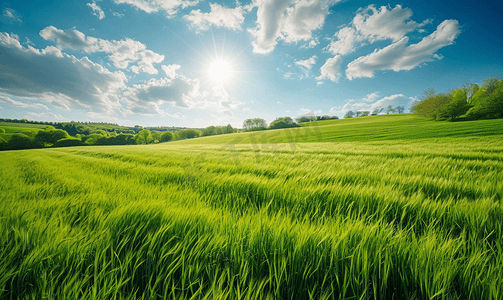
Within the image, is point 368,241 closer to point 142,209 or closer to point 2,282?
point 142,209

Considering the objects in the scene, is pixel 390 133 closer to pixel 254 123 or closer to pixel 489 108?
pixel 489 108

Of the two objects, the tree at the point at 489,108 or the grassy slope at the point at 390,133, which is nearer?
the grassy slope at the point at 390,133

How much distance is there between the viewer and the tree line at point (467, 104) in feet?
118

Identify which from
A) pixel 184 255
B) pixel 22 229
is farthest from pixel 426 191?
pixel 22 229

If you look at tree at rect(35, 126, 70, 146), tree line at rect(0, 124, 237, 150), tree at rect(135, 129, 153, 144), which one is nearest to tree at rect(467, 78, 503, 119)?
tree line at rect(0, 124, 237, 150)

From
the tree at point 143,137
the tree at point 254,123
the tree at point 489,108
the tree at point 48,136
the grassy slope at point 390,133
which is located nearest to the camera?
the grassy slope at point 390,133

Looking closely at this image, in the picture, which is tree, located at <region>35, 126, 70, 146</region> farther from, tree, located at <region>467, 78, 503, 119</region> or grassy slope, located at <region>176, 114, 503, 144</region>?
tree, located at <region>467, 78, 503, 119</region>

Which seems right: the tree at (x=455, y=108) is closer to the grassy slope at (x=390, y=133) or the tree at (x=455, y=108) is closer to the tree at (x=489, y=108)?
the tree at (x=489, y=108)

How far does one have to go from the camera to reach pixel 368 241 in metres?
0.90

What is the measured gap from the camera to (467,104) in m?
41.4

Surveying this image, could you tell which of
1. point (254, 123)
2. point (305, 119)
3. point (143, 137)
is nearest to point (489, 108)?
point (305, 119)

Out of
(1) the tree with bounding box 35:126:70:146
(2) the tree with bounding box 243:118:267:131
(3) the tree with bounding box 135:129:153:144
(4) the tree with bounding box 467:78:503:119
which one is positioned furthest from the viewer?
(2) the tree with bounding box 243:118:267:131

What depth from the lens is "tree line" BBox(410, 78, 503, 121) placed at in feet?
118

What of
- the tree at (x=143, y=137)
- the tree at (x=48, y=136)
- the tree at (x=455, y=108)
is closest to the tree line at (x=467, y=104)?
the tree at (x=455, y=108)
